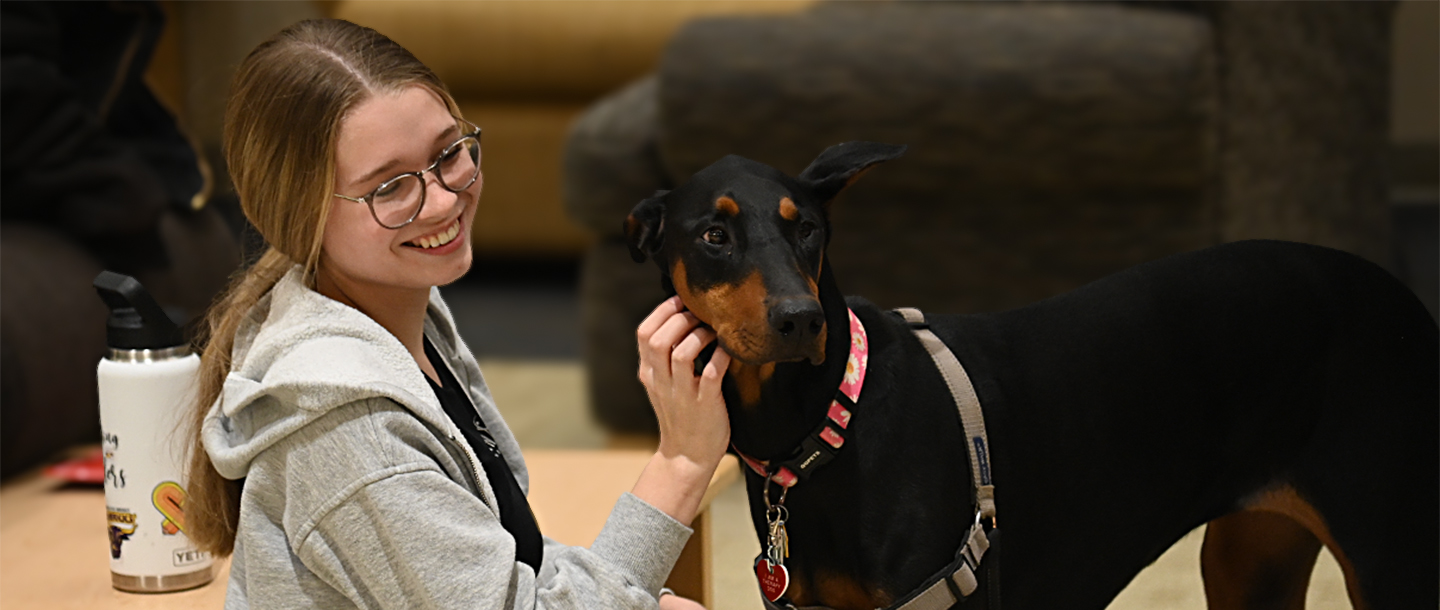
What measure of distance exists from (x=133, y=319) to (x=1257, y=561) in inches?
38.6

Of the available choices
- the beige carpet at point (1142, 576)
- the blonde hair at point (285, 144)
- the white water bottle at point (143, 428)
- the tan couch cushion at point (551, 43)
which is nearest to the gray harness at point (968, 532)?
the beige carpet at point (1142, 576)

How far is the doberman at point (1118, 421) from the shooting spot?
2.95 ft

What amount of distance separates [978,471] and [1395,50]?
0.73 metres

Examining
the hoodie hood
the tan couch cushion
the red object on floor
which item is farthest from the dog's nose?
the tan couch cushion

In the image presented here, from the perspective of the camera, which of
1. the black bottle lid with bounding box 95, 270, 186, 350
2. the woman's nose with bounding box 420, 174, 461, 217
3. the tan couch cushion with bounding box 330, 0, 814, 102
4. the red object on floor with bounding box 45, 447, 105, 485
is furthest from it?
the tan couch cushion with bounding box 330, 0, 814, 102

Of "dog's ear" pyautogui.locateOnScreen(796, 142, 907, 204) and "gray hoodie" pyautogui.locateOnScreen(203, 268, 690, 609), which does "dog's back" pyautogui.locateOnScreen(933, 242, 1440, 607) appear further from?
"gray hoodie" pyautogui.locateOnScreen(203, 268, 690, 609)

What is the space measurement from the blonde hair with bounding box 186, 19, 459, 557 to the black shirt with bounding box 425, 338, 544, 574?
154 millimetres

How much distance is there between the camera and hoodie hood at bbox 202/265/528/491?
84cm

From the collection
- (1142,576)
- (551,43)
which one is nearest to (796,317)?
(1142,576)

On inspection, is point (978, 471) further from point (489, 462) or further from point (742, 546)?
point (489, 462)

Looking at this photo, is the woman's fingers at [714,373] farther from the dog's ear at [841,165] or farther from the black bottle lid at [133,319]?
the black bottle lid at [133,319]

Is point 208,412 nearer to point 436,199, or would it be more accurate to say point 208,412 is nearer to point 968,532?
point 436,199

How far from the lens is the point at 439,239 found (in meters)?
0.94

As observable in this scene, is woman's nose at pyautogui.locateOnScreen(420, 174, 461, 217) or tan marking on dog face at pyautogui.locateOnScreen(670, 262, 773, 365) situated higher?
woman's nose at pyautogui.locateOnScreen(420, 174, 461, 217)
